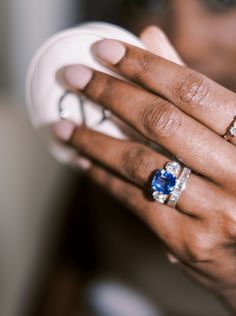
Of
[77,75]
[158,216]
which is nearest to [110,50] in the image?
[77,75]

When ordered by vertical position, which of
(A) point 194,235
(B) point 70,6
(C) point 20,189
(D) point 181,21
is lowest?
(A) point 194,235

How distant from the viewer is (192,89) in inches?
14.8

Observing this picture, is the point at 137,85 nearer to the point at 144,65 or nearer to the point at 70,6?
the point at 144,65

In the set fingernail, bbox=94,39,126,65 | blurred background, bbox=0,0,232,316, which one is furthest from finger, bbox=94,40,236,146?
blurred background, bbox=0,0,232,316

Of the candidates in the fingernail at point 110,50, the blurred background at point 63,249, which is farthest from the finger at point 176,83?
the blurred background at point 63,249

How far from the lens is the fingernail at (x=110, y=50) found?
1.30 feet

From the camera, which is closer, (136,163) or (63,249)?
(136,163)

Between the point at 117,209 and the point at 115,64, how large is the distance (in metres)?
0.67

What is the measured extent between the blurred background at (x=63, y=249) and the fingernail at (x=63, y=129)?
481 mm

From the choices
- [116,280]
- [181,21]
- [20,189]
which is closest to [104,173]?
[181,21]

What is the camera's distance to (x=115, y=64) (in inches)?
16.1

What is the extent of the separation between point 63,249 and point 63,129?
61 cm

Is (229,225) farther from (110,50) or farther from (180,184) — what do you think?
(110,50)

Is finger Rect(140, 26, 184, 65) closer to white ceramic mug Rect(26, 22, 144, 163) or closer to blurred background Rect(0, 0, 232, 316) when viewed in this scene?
white ceramic mug Rect(26, 22, 144, 163)
